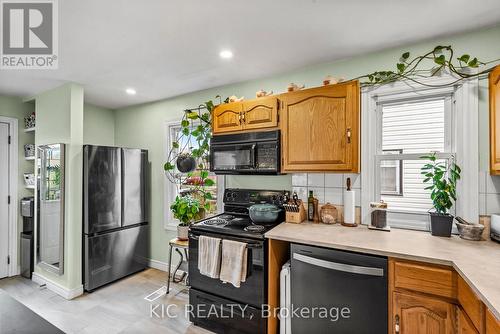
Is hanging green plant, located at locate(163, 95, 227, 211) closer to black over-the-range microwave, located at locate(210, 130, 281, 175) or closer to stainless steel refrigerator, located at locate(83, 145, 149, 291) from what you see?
black over-the-range microwave, located at locate(210, 130, 281, 175)

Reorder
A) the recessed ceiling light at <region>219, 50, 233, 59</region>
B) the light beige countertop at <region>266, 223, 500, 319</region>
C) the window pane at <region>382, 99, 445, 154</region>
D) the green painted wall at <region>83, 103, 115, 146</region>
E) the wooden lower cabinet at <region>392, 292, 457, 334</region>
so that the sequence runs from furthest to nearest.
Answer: the green painted wall at <region>83, 103, 115, 146</region> → the recessed ceiling light at <region>219, 50, 233, 59</region> → the window pane at <region>382, 99, 445, 154</region> → the wooden lower cabinet at <region>392, 292, 457, 334</region> → the light beige countertop at <region>266, 223, 500, 319</region>

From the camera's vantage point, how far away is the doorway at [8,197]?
3225 mm

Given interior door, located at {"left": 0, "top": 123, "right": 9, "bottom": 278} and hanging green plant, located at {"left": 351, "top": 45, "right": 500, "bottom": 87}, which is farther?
interior door, located at {"left": 0, "top": 123, "right": 9, "bottom": 278}

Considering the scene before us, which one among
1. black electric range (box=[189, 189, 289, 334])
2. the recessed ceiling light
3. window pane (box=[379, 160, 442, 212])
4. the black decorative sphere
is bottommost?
black electric range (box=[189, 189, 289, 334])

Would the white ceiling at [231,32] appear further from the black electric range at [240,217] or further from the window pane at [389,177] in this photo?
the black electric range at [240,217]

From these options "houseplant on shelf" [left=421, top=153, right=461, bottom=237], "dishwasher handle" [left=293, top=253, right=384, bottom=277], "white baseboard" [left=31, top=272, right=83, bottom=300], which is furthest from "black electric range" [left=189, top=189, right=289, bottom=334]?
"white baseboard" [left=31, top=272, right=83, bottom=300]

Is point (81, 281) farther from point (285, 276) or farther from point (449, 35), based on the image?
point (449, 35)

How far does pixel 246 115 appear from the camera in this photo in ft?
7.98

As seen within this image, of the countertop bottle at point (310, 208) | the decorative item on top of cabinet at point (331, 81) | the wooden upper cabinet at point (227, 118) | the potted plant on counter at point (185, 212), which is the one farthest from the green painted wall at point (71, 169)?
the decorative item on top of cabinet at point (331, 81)

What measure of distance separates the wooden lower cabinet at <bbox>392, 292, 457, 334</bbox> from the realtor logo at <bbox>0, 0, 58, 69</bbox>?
9.28 feet

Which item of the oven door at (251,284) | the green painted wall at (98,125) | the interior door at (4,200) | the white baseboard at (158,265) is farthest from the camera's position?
the green painted wall at (98,125)

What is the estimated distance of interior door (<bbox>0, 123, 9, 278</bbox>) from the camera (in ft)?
10.5

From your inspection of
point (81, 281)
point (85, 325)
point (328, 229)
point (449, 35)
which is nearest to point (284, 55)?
point (449, 35)

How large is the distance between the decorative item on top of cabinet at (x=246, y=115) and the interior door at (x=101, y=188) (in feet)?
4.77
